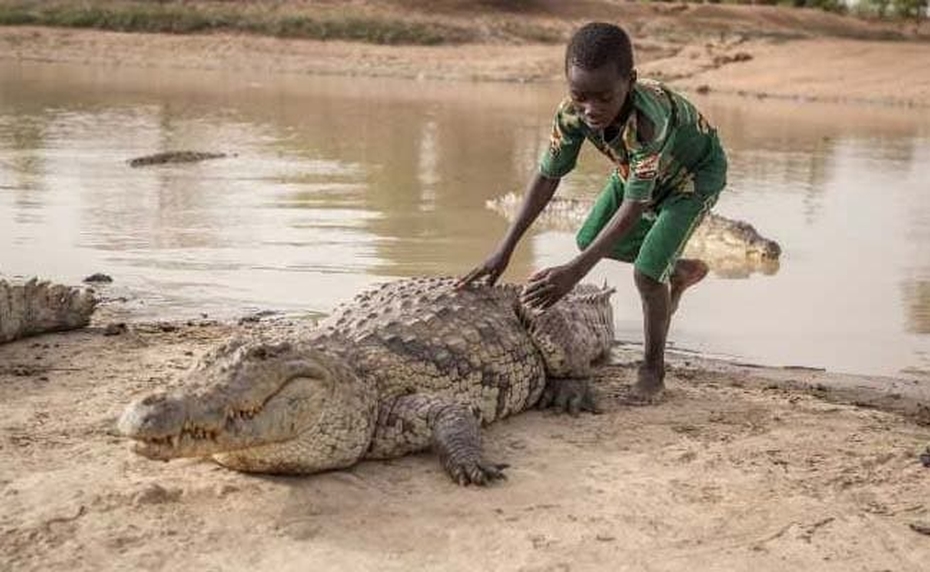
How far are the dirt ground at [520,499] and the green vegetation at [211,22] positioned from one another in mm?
28186

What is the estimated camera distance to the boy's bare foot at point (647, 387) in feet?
15.3

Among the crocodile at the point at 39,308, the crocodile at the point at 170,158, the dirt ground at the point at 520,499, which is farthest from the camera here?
the crocodile at the point at 170,158

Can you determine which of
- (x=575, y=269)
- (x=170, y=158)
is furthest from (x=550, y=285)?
(x=170, y=158)

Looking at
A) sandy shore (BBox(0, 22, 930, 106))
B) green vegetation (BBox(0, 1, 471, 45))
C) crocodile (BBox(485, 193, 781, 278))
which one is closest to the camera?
crocodile (BBox(485, 193, 781, 278))

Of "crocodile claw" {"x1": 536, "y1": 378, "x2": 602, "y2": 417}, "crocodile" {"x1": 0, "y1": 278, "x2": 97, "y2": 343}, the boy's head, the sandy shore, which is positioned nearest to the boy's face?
the boy's head

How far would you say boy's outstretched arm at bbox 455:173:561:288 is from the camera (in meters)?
4.59

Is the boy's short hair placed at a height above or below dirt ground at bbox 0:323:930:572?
above

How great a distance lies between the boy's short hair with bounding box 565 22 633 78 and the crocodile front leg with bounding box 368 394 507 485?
1.21 m

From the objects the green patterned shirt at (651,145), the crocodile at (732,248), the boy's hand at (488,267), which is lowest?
the crocodile at (732,248)

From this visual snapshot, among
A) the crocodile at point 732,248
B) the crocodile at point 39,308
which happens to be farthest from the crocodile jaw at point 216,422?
the crocodile at point 732,248

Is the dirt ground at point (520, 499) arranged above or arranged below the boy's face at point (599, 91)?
below

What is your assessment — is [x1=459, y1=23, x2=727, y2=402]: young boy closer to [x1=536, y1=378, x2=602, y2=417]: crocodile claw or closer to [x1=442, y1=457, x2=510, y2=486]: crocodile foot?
[x1=536, y1=378, x2=602, y2=417]: crocodile claw

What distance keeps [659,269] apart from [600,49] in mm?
959

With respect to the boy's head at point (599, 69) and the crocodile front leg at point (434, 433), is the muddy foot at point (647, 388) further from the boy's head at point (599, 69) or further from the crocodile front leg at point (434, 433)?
the boy's head at point (599, 69)
